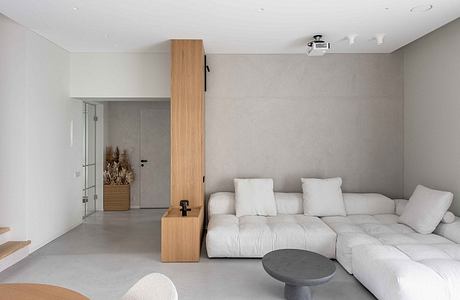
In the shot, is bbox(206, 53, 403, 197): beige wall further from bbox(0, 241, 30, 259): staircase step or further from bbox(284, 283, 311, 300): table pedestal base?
bbox(0, 241, 30, 259): staircase step

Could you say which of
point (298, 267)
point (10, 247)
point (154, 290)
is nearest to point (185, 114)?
point (298, 267)

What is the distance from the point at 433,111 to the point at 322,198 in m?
1.90

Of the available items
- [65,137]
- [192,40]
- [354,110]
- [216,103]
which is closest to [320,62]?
[354,110]

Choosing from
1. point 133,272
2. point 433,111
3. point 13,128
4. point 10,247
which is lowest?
point 133,272

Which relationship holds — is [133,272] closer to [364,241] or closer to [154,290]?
[154,290]

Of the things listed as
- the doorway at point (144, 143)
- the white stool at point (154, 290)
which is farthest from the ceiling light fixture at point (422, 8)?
the doorway at point (144, 143)

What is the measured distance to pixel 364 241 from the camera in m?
3.32

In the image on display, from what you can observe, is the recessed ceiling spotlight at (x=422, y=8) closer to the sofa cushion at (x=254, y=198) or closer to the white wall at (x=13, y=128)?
A: the sofa cushion at (x=254, y=198)

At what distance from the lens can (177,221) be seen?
375 centimetres

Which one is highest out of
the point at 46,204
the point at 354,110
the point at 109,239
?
the point at 354,110

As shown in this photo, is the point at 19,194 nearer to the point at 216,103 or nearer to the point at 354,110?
the point at 216,103

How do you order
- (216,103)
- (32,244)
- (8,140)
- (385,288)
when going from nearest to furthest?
(385,288) < (8,140) < (32,244) < (216,103)

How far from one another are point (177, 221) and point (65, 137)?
2.50 meters

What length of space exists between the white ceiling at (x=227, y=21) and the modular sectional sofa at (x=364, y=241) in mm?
2263
